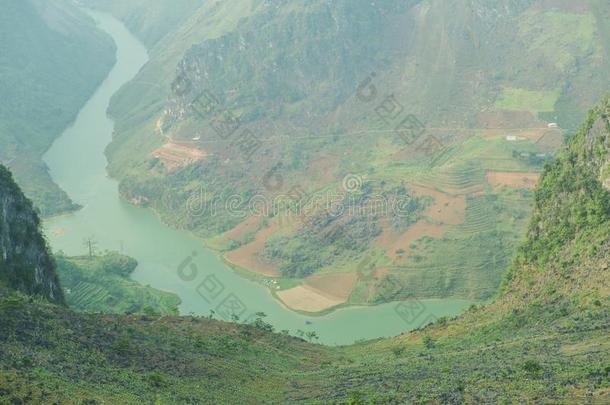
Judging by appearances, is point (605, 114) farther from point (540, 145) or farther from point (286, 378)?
point (540, 145)

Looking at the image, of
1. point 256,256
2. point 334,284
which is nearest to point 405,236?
point 334,284

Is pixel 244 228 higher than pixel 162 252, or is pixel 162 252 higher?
pixel 162 252

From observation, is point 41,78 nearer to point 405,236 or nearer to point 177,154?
point 177,154

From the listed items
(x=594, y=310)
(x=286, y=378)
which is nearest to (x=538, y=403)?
(x=594, y=310)

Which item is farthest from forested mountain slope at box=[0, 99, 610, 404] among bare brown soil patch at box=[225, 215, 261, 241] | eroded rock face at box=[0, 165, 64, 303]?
bare brown soil patch at box=[225, 215, 261, 241]

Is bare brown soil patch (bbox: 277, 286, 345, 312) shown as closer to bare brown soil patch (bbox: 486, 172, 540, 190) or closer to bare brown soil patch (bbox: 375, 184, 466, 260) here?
bare brown soil patch (bbox: 375, 184, 466, 260)
